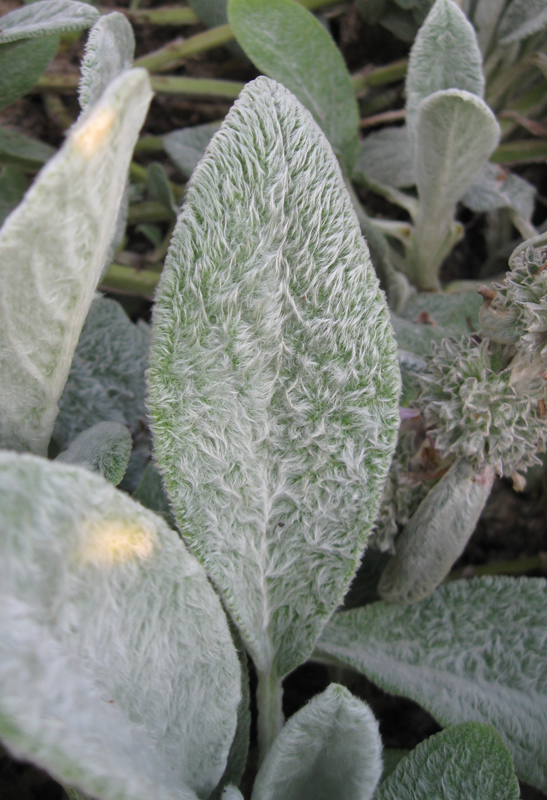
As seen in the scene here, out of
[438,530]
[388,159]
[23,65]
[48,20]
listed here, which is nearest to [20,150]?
[23,65]

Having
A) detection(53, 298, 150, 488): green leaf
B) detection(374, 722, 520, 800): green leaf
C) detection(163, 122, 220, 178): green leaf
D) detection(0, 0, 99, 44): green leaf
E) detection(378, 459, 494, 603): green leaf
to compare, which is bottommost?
detection(374, 722, 520, 800): green leaf

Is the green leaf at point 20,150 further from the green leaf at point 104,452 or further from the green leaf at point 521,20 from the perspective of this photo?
the green leaf at point 521,20

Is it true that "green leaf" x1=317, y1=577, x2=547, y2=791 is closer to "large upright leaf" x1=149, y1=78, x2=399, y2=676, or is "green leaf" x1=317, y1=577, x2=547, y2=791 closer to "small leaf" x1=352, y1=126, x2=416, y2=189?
"large upright leaf" x1=149, y1=78, x2=399, y2=676

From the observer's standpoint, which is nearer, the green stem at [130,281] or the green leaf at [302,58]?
the green leaf at [302,58]

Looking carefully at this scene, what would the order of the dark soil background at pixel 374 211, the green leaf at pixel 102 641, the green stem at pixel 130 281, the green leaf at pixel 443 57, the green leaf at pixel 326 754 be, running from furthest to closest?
the green stem at pixel 130 281 → the dark soil background at pixel 374 211 → the green leaf at pixel 443 57 → the green leaf at pixel 326 754 → the green leaf at pixel 102 641

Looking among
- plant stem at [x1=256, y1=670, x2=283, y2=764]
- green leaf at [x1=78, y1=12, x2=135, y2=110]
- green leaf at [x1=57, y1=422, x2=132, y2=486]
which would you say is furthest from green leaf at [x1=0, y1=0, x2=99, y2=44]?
plant stem at [x1=256, y1=670, x2=283, y2=764]

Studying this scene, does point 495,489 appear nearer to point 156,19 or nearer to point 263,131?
point 263,131

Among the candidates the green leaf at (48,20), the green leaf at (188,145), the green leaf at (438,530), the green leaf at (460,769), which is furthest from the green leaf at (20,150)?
the green leaf at (460,769)
